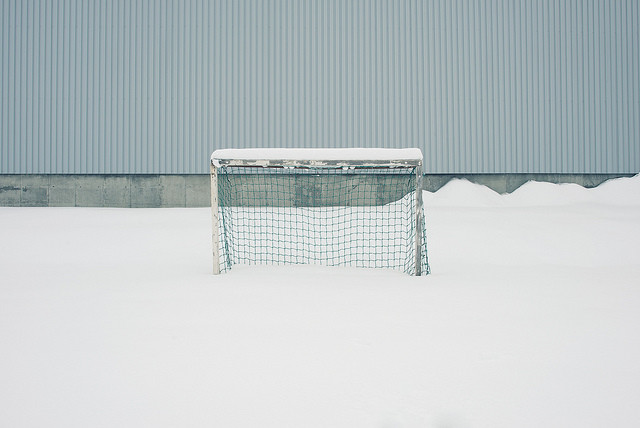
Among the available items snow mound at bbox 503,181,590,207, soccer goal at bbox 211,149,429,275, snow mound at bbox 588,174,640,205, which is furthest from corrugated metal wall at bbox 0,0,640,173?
soccer goal at bbox 211,149,429,275

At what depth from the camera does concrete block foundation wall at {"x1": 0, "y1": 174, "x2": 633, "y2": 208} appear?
10359 mm

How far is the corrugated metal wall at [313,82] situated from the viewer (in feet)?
33.6

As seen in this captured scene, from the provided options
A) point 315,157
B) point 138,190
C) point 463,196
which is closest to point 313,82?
point 463,196

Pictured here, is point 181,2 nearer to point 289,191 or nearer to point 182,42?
point 182,42

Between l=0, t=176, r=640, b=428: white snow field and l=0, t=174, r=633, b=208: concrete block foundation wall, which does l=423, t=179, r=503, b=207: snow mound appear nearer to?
l=0, t=174, r=633, b=208: concrete block foundation wall

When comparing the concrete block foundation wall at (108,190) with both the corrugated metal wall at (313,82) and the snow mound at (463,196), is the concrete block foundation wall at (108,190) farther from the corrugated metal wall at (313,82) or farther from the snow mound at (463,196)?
the snow mound at (463,196)

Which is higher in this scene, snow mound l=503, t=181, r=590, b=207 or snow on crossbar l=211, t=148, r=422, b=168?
snow on crossbar l=211, t=148, r=422, b=168

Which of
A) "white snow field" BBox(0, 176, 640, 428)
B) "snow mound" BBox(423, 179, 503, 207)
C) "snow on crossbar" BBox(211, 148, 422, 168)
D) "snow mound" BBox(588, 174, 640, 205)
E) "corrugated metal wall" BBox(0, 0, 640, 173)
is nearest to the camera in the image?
"white snow field" BBox(0, 176, 640, 428)

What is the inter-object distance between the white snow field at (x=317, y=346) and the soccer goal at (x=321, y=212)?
2.93 feet

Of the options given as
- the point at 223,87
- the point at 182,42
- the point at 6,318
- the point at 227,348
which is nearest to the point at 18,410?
the point at 227,348

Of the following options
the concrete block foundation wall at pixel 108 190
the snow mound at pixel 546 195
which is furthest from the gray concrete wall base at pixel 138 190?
the snow mound at pixel 546 195

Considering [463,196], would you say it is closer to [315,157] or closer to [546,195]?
[546,195]

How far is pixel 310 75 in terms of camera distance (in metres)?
10.3

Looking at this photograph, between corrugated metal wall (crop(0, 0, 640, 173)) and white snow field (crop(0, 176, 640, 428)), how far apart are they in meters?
5.82
